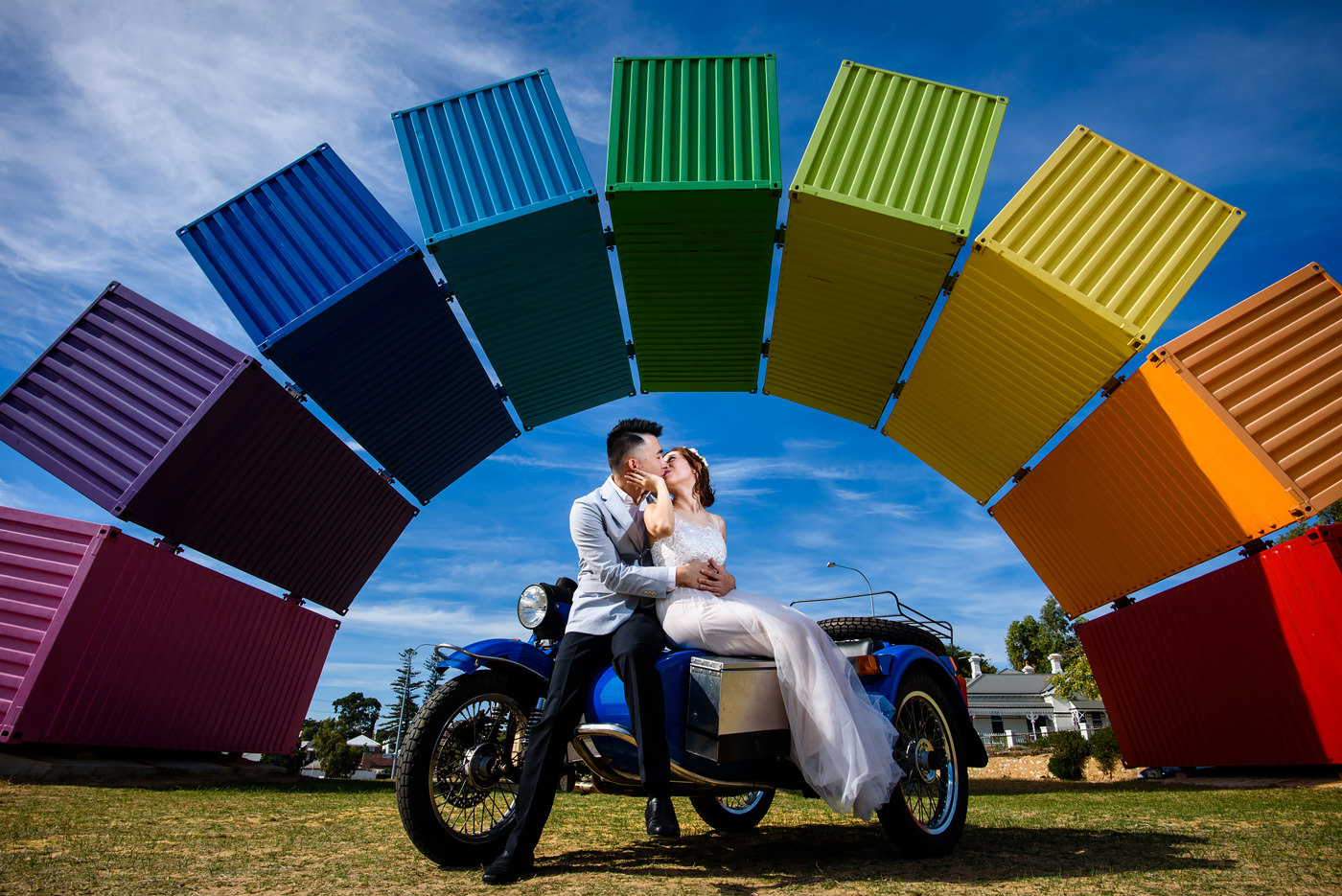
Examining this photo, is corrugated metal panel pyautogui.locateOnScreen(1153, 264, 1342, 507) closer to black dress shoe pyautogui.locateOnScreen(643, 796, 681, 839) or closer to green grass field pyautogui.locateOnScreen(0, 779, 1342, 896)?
green grass field pyautogui.locateOnScreen(0, 779, 1342, 896)

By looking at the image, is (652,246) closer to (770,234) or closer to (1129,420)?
(770,234)

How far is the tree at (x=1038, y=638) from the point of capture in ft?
158

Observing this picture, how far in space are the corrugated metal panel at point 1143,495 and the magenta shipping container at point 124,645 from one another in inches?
439

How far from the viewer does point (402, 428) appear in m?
10.4

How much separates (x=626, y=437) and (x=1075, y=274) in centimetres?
637

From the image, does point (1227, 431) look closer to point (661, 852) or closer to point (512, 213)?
point (661, 852)

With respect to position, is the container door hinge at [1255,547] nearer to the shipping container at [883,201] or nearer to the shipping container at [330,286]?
the shipping container at [883,201]

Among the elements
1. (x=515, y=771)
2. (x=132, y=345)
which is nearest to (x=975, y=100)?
(x=515, y=771)

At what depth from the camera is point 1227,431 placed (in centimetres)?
754

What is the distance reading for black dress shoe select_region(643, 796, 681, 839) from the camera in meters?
2.88

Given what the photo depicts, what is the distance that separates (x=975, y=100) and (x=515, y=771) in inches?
341

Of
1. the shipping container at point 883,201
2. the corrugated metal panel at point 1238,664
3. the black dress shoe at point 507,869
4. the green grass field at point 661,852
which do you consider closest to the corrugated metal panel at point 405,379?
the shipping container at point 883,201

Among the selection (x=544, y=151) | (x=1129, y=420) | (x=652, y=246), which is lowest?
(x=1129, y=420)

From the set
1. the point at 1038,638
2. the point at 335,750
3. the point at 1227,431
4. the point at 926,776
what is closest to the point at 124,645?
the point at 926,776
